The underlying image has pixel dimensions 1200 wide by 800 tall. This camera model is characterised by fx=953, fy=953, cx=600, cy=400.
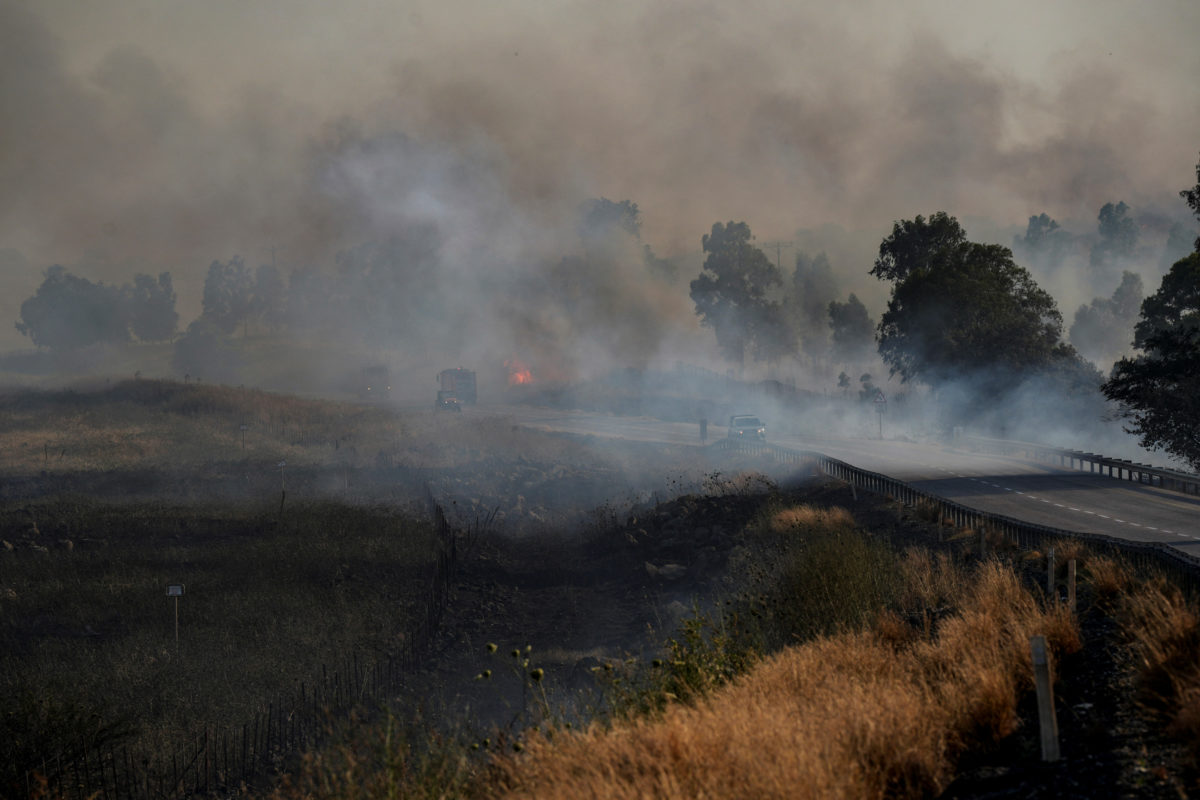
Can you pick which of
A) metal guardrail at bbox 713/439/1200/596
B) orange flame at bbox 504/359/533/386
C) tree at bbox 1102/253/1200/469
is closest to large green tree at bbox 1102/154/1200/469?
tree at bbox 1102/253/1200/469

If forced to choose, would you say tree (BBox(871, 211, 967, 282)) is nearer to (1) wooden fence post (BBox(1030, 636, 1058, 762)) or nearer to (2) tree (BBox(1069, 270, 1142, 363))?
(2) tree (BBox(1069, 270, 1142, 363))

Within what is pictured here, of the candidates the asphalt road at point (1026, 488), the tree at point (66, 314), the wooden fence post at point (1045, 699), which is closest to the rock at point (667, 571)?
the asphalt road at point (1026, 488)

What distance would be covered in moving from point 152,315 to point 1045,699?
210m

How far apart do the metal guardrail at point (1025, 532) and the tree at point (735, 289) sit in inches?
2903

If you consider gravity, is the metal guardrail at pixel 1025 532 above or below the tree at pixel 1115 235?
below

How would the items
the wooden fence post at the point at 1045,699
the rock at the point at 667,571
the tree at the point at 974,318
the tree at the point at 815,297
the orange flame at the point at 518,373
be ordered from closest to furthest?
the wooden fence post at the point at 1045,699
the rock at the point at 667,571
the tree at the point at 974,318
the orange flame at the point at 518,373
the tree at the point at 815,297

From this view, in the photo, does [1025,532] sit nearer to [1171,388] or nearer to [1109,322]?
[1171,388]

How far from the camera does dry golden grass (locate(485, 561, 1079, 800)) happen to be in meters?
6.62

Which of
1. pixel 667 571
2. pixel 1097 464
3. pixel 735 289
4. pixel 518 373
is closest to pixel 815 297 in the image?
pixel 735 289

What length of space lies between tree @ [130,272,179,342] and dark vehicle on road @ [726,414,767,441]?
6576 inches

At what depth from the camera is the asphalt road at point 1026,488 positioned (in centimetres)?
2436

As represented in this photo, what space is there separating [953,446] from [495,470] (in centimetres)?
2805

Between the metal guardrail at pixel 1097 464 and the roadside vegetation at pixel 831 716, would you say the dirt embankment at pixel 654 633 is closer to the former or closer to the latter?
the roadside vegetation at pixel 831 716

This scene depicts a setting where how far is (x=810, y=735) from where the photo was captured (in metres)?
7.21
